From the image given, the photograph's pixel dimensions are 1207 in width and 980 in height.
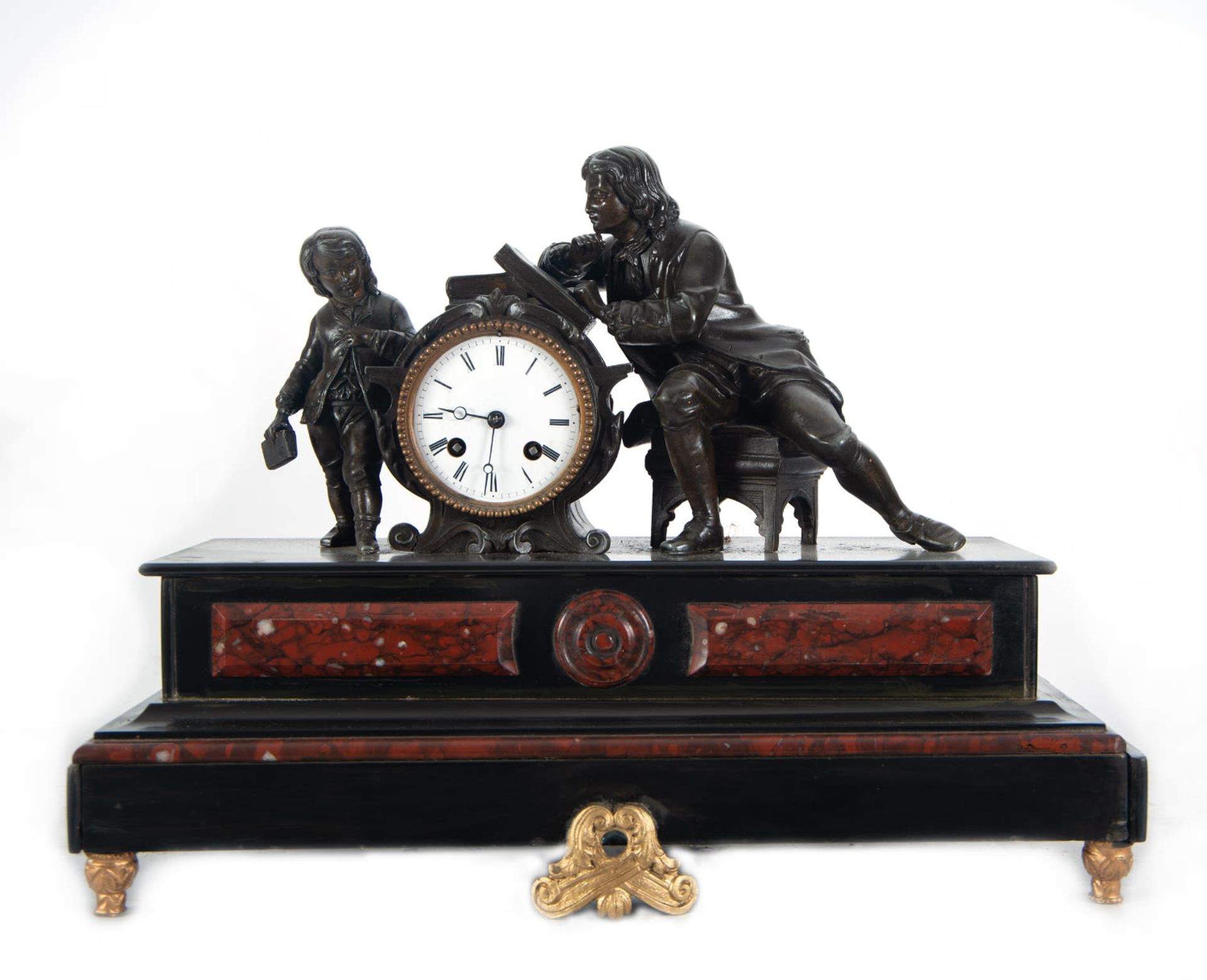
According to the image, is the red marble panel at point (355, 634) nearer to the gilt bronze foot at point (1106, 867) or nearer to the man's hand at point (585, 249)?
the man's hand at point (585, 249)

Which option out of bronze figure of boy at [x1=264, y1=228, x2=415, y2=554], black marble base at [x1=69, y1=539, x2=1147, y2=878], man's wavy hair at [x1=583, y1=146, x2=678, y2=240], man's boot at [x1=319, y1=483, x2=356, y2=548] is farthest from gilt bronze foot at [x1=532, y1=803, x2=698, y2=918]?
man's wavy hair at [x1=583, y1=146, x2=678, y2=240]

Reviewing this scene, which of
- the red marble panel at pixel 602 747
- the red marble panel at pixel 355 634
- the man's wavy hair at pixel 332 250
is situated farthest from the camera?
the man's wavy hair at pixel 332 250

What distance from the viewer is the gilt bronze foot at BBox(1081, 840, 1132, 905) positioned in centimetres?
286

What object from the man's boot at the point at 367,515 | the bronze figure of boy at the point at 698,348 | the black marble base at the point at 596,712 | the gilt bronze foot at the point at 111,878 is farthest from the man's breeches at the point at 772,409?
the gilt bronze foot at the point at 111,878

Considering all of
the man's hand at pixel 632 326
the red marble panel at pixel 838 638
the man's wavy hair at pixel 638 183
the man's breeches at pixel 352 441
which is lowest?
the red marble panel at pixel 838 638

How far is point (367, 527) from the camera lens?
3.16 meters

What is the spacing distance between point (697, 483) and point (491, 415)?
0.46 metres

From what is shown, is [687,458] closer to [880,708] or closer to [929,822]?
[880,708]

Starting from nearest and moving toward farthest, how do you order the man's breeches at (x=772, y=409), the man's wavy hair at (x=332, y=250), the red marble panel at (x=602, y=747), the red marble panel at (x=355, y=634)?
the red marble panel at (x=602, y=747) → the red marble panel at (x=355, y=634) → the man's breeches at (x=772, y=409) → the man's wavy hair at (x=332, y=250)

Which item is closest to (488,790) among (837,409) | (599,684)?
(599,684)

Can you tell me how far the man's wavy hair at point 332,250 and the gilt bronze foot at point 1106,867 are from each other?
6.45 feet

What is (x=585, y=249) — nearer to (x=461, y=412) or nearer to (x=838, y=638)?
(x=461, y=412)

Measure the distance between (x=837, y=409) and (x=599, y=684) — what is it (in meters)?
0.85

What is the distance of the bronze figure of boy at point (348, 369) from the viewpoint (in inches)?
124
